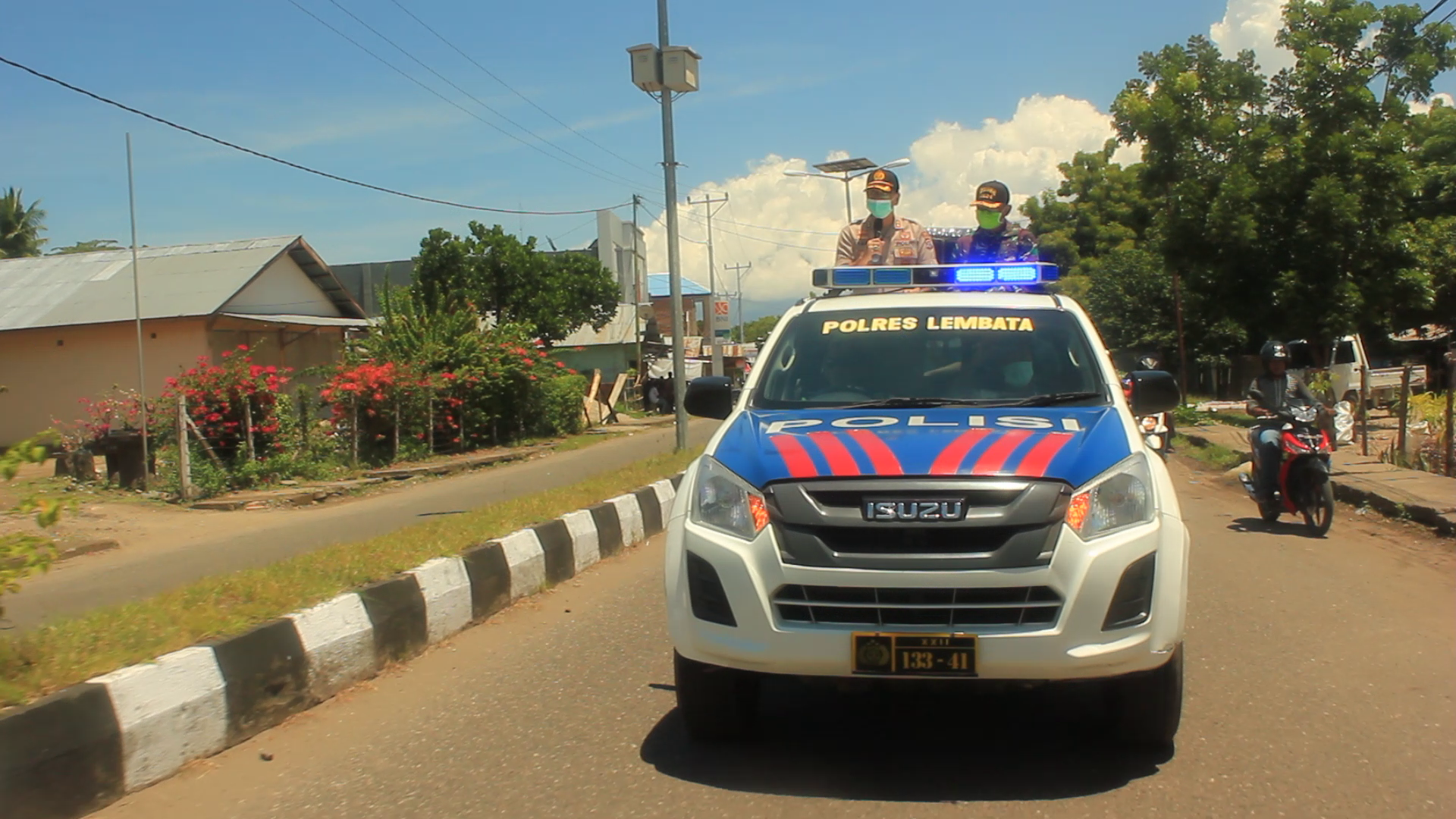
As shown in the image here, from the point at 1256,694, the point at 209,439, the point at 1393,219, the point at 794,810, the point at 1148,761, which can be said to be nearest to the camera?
the point at 794,810

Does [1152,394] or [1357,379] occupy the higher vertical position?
[1152,394]

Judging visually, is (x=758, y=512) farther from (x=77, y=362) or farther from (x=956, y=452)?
(x=77, y=362)

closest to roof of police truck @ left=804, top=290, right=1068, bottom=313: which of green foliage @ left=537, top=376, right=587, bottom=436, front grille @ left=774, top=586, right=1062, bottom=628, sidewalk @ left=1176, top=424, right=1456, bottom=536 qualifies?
front grille @ left=774, top=586, right=1062, bottom=628

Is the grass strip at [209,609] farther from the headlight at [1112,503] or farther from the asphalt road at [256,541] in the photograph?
the headlight at [1112,503]

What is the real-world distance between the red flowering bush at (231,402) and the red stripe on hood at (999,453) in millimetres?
13614

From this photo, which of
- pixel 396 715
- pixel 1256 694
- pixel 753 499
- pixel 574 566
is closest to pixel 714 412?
pixel 753 499

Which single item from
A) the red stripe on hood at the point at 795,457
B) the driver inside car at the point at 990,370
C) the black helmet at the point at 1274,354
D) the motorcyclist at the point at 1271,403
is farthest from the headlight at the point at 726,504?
the black helmet at the point at 1274,354

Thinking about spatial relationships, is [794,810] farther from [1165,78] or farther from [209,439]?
[1165,78]

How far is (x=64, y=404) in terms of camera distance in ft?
82.8

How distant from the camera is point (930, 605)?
3.83 m

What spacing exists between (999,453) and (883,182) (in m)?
5.48

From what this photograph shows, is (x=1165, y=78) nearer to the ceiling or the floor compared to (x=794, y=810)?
nearer to the ceiling

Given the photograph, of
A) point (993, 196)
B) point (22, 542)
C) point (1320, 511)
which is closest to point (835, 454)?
point (22, 542)

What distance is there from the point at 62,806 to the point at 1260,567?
7.23 meters
